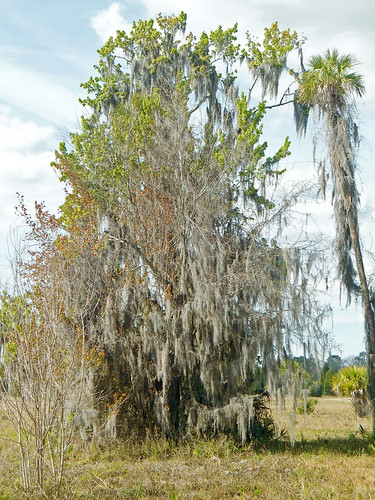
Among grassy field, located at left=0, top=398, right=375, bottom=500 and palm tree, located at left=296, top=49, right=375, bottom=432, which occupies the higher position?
palm tree, located at left=296, top=49, right=375, bottom=432

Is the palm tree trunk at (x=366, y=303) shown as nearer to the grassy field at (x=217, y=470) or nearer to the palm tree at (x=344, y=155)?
the palm tree at (x=344, y=155)

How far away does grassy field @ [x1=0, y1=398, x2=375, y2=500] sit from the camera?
848 cm

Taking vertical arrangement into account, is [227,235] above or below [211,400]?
above

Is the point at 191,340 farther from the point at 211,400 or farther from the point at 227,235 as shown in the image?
the point at 227,235

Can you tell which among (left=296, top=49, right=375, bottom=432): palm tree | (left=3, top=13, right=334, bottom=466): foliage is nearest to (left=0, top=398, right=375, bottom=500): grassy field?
(left=3, top=13, right=334, bottom=466): foliage

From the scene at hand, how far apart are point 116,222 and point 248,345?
4460 mm

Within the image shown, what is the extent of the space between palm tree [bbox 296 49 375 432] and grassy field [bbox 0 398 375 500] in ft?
11.9

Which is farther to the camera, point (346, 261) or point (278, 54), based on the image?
point (278, 54)

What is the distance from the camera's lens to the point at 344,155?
50.8 feet

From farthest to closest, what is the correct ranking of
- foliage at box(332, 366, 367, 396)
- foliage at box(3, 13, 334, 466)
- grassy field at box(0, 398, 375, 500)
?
foliage at box(332, 366, 367, 396), foliage at box(3, 13, 334, 466), grassy field at box(0, 398, 375, 500)

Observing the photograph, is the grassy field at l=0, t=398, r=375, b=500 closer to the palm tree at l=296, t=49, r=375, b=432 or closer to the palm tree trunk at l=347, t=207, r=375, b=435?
the palm tree trunk at l=347, t=207, r=375, b=435

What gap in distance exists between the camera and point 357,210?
15.6 metres

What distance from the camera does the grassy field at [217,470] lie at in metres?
8.48

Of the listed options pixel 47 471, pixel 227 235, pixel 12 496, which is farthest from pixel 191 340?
pixel 12 496
